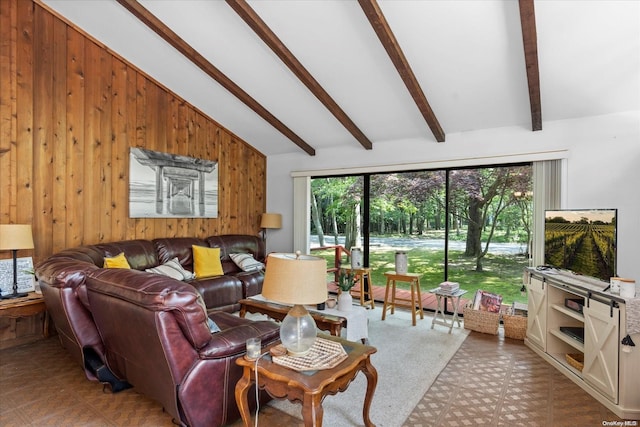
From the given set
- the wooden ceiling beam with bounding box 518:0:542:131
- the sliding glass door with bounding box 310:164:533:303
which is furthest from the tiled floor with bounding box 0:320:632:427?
the wooden ceiling beam with bounding box 518:0:542:131

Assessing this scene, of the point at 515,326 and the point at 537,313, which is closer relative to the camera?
the point at 537,313

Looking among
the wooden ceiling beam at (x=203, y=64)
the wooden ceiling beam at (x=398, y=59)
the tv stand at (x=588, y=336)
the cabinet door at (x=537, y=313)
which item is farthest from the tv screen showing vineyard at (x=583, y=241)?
A: the wooden ceiling beam at (x=203, y=64)

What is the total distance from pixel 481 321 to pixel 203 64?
14.7 ft

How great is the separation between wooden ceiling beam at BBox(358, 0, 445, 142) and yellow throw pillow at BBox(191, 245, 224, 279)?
131 inches

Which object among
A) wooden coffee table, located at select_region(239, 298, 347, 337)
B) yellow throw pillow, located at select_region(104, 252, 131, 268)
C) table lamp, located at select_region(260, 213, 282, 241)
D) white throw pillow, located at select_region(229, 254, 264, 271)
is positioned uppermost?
Result: table lamp, located at select_region(260, 213, 282, 241)

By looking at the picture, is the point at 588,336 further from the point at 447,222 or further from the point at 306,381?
the point at 306,381

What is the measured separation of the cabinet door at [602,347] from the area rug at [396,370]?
1103 millimetres

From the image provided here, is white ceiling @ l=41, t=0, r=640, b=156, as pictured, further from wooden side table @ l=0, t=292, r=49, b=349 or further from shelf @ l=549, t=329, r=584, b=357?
wooden side table @ l=0, t=292, r=49, b=349

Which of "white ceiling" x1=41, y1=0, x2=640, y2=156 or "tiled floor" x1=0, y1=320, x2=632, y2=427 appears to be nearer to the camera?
"tiled floor" x1=0, y1=320, x2=632, y2=427

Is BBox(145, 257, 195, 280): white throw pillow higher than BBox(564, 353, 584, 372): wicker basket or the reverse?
higher

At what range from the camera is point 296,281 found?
178 cm

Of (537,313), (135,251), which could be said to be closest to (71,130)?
(135,251)

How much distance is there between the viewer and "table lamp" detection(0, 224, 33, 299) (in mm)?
3176

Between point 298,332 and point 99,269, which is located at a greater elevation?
point 99,269
